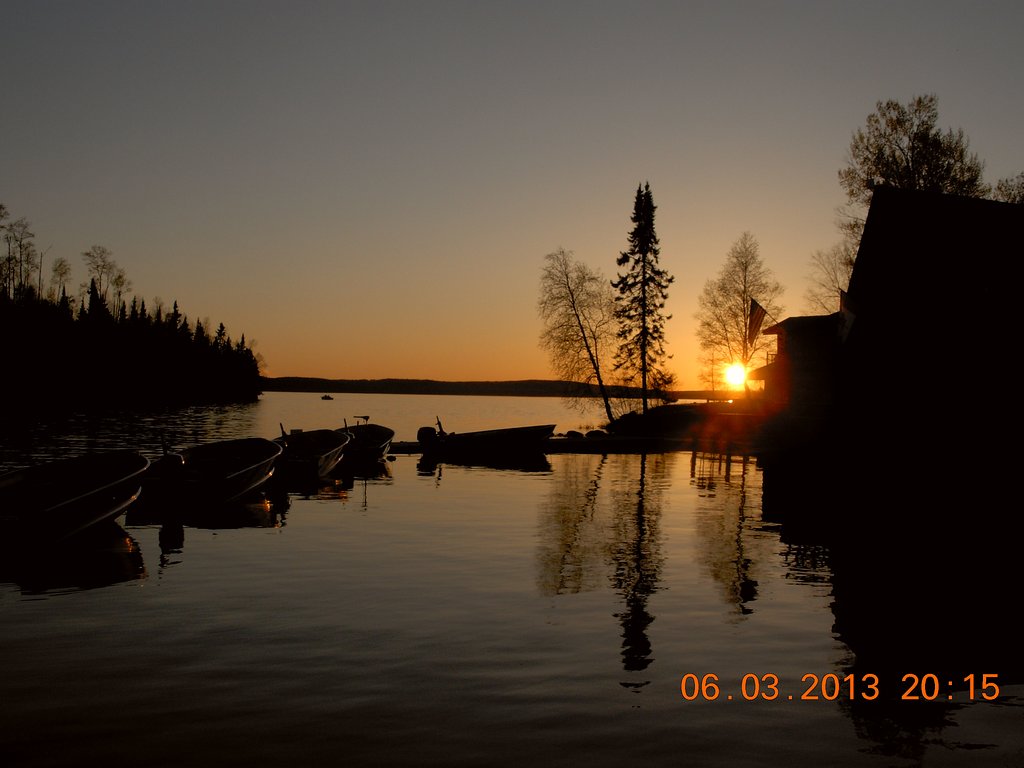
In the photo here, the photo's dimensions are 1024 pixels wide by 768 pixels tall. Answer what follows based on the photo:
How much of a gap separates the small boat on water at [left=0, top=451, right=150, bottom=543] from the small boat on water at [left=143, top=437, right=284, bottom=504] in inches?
78.1

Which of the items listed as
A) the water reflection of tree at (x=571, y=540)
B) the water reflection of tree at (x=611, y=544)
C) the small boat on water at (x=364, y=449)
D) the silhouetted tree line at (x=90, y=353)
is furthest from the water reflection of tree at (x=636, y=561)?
the silhouetted tree line at (x=90, y=353)

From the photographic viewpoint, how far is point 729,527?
22.2 meters

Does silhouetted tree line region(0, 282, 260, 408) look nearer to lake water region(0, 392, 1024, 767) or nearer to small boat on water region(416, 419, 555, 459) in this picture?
small boat on water region(416, 419, 555, 459)

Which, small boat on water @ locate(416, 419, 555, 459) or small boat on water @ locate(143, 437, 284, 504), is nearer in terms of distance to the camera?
small boat on water @ locate(143, 437, 284, 504)

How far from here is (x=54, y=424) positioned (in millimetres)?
69188

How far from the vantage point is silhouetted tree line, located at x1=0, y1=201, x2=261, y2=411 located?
96.6 meters

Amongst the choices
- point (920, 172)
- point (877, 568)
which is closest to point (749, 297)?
point (920, 172)

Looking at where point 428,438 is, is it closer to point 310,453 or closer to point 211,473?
point 310,453

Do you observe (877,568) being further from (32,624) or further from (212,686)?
(32,624)

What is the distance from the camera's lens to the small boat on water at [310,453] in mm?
33688

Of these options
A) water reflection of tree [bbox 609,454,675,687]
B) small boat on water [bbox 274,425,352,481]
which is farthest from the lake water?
small boat on water [bbox 274,425,352,481]

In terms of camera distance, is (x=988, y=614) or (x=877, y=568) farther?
(x=877, y=568)

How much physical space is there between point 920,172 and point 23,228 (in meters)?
90.1

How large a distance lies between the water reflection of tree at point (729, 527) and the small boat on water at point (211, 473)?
14.2 metres
